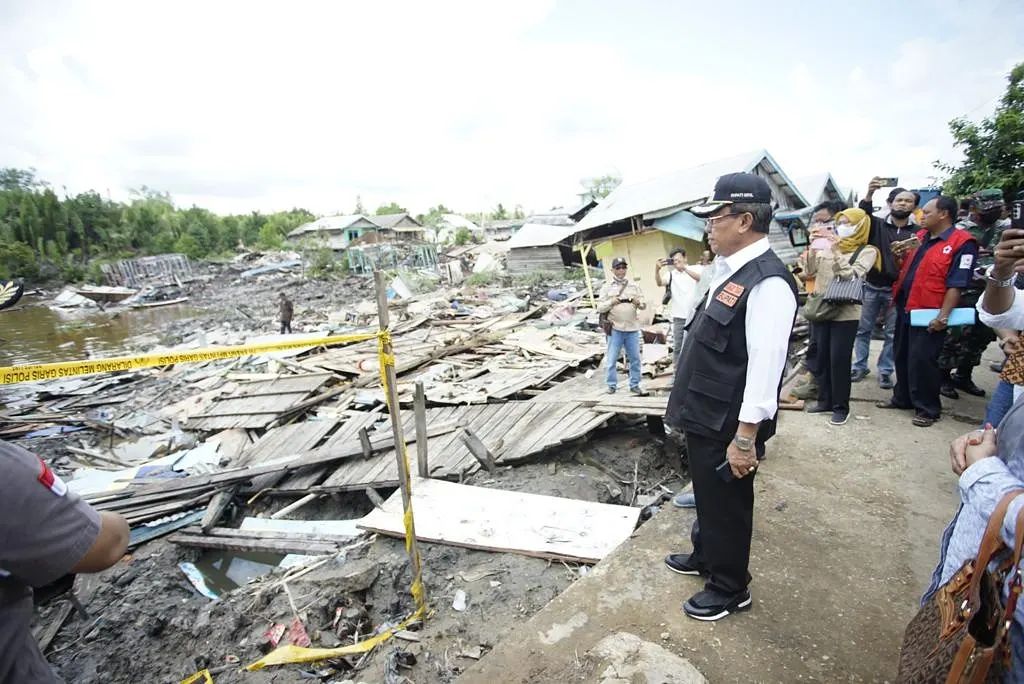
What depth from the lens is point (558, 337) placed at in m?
11.2

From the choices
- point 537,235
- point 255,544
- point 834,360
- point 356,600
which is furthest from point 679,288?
point 537,235

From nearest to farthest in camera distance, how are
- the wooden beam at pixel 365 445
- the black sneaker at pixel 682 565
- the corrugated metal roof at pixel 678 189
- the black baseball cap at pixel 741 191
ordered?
the black baseball cap at pixel 741 191
the black sneaker at pixel 682 565
the wooden beam at pixel 365 445
the corrugated metal roof at pixel 678 189

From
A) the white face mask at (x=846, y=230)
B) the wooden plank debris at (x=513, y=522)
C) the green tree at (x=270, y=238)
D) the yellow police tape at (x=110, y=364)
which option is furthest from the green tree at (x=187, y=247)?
the white face mask at (x=846, y=230)

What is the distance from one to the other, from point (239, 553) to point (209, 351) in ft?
11.7

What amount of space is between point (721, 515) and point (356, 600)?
270 centimetres

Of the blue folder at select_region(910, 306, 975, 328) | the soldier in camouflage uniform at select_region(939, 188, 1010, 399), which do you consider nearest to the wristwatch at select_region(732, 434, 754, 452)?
the blue folder at select_region(910, 306, 975, 328)

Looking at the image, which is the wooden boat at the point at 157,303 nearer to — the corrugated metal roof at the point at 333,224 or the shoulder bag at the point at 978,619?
the corrugated metal roof at the point at 333,224

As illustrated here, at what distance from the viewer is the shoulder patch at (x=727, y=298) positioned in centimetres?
215

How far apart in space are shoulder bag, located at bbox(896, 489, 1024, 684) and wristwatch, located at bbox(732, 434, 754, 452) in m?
0.83

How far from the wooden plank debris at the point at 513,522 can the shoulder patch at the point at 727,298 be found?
1914mm

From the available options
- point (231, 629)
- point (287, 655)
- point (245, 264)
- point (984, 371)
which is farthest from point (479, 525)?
point (245, 264)

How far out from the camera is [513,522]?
3.76 meters

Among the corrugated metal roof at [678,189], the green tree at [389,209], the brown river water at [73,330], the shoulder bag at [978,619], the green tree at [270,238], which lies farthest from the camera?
the green tree at [389,209]

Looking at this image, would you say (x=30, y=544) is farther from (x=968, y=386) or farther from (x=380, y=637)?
(x=968, y=386)
